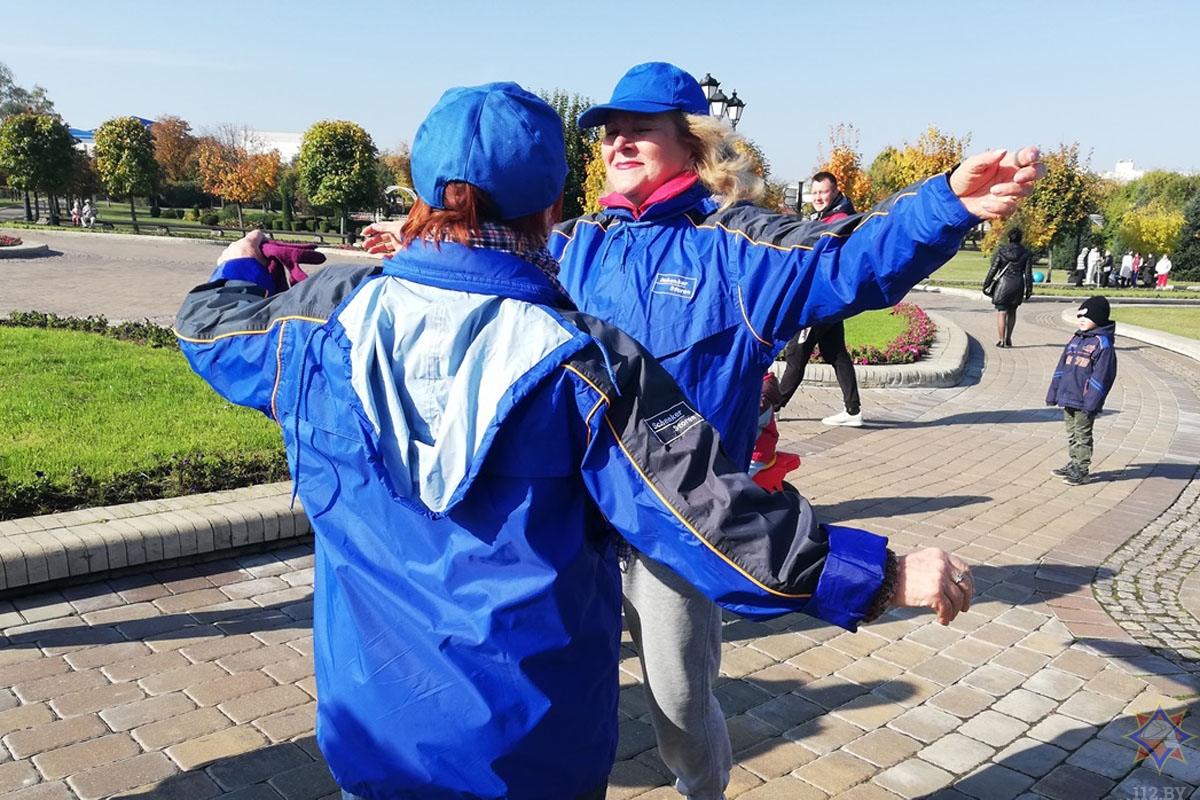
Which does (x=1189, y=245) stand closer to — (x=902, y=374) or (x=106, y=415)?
(x=902, y=374)

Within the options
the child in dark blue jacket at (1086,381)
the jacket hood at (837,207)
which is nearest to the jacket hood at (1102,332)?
the child in dark blue jacket at (1086,381)

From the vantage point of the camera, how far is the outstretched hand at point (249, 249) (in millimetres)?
2170

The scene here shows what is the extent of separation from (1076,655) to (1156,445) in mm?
5603

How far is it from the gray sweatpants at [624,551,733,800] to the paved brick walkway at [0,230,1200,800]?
0.75 m

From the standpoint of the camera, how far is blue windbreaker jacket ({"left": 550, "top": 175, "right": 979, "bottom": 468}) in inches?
94.5

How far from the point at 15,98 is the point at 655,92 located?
107092mm

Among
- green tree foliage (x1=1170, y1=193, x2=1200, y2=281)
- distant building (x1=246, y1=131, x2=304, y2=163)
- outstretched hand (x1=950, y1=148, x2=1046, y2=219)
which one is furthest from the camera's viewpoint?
distant building (x1=246, y1=131, x2=304, y2=163)

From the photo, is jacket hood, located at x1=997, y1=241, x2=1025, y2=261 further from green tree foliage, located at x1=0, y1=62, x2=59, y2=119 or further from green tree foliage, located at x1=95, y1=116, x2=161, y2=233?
green tree foliage, located at x1=0, y1=62, x2=59, y2=119

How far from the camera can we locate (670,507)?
1.49 meters

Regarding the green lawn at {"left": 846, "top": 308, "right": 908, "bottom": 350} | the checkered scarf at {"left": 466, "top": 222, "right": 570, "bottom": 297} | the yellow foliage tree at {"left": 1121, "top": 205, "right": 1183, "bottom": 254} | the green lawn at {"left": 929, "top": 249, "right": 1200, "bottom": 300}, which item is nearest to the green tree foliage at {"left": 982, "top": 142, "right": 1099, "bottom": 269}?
the green lawn at {"left": 929, "top": 249, "right": 1200, "bottom": 300}

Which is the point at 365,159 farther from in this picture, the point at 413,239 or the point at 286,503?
the point at 413,239

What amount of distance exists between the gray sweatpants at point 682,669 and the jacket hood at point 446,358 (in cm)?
94

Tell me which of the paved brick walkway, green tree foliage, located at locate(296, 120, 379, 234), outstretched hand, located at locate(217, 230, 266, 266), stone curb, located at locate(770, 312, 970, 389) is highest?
green tree foliage, located at locate(296, 120, 379, 234)

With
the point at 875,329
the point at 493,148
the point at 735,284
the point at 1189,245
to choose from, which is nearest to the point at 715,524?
the point at 493,148
